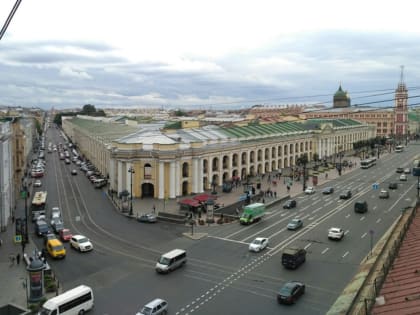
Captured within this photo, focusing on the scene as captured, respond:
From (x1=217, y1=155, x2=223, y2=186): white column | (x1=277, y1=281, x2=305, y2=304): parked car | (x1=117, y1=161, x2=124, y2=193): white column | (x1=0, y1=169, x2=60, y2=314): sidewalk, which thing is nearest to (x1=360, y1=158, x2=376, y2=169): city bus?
(x1=217, y1=155, x2=223, y2=186): white column

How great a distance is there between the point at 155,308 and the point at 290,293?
6.42 meters

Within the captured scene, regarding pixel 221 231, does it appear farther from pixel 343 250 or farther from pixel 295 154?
pixel 295 154

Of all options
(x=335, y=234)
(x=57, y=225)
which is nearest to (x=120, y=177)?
(x=57, y=225)

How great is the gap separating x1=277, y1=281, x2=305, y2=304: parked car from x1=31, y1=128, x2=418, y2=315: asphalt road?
0.32 meters

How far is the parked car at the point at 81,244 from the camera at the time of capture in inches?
1164

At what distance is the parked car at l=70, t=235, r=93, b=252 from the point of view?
1164 inches

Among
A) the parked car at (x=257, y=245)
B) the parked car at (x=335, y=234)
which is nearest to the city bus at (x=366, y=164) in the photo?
the parked car at (x=335, y=234)

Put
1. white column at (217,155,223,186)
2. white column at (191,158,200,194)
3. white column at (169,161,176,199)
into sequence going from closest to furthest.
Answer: white column at (169,161,176,199) < white column at (191,158,200,194) < white column at (217,155,223,186)

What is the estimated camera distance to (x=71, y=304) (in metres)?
19.5

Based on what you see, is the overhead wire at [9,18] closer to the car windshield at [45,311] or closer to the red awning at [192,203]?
the car windshield at [45,311]

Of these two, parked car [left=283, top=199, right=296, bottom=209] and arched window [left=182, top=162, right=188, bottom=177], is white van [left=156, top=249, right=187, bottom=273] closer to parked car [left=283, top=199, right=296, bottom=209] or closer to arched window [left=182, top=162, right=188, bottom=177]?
parked car [left=283, top=199, right=296, bottom=209]

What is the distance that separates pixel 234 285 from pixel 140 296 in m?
5.01

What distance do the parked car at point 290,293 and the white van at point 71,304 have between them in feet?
29.6

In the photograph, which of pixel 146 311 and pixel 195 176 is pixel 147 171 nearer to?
pixel 195 176
